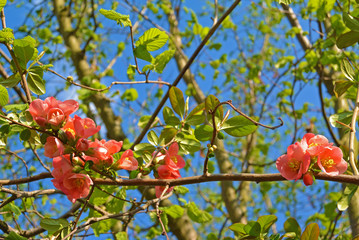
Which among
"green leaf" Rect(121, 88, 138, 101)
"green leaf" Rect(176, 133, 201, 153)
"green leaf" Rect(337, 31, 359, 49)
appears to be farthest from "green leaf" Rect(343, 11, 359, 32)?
"green leaf" Rect(121, 88, 138, 101)

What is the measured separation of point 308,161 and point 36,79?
2.83 feet

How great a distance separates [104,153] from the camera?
3.10 ft

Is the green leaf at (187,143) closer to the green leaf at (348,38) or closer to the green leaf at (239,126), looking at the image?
the green leaf at (239,126)

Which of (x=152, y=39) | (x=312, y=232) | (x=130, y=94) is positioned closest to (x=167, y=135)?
(x=152, y=39)

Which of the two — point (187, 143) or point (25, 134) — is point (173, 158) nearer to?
point (187, 143)

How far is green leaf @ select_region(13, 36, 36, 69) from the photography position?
1.03 metres

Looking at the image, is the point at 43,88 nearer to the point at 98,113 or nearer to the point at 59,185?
the point at 59,185

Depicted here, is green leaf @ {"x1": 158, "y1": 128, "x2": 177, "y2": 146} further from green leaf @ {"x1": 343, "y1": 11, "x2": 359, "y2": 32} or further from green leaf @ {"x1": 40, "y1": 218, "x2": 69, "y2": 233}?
green leaf @ {"x1": 343, "y1": 11, "x2": 359, "y2": 32}

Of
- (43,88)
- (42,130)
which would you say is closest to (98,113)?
(43,88)

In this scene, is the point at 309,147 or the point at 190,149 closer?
the point at 309,147

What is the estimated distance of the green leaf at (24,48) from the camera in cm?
103

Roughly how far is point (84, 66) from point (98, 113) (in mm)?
528

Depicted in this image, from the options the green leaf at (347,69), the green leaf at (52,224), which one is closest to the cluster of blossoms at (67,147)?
the green leaf at (52,224)

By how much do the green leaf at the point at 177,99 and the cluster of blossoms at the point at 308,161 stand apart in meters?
0.35
